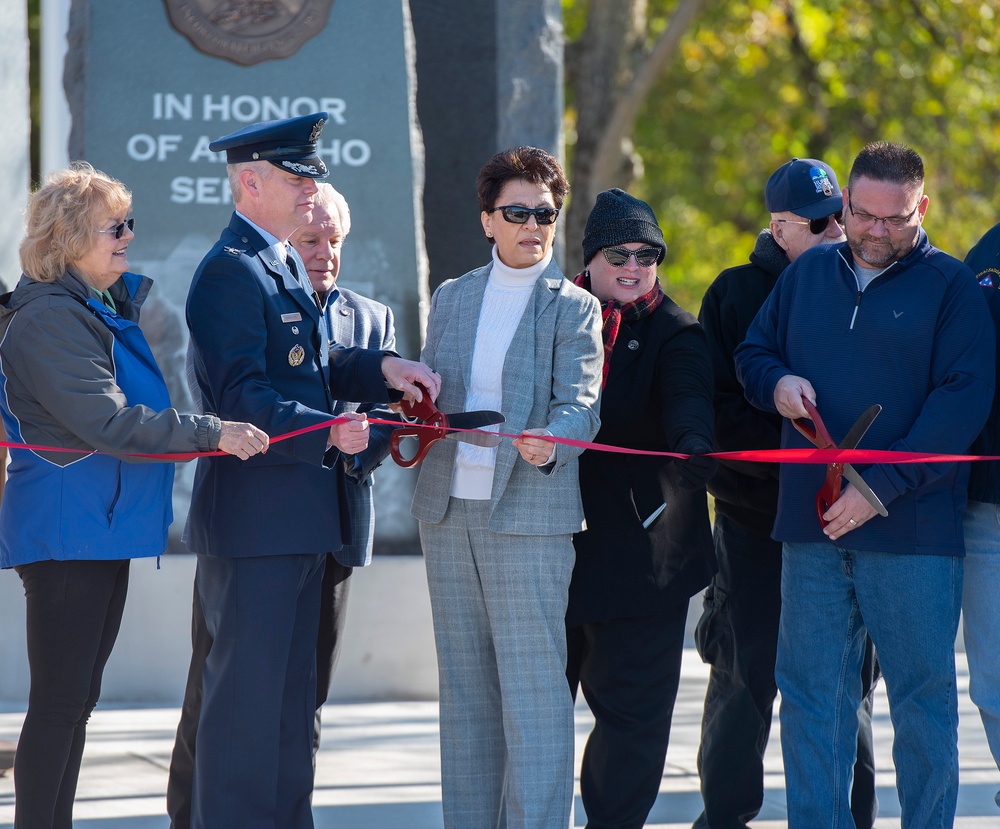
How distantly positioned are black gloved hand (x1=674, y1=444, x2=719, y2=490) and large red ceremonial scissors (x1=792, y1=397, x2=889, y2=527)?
0.28 m

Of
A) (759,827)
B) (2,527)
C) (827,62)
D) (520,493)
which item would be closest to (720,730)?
(759,827)

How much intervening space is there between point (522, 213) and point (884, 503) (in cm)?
124

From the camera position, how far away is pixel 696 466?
11.7 ft

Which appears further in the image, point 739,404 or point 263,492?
point 739,404

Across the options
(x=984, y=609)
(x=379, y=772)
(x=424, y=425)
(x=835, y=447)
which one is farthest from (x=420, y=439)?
(x=379, y=772)

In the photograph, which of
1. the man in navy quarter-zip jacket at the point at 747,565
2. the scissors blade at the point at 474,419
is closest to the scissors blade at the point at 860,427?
the man in navy quarter-zip jacket at the point at 747,565

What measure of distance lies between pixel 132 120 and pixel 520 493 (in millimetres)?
3358

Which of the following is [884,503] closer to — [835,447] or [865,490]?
[865,490]

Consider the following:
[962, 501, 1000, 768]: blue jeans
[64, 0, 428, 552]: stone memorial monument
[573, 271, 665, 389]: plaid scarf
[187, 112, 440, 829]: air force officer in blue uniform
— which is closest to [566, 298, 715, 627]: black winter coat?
[573, 271, 665, 389]: plaid scarf

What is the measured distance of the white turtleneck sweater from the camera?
141 inches

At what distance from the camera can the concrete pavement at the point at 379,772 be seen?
4.37 meters

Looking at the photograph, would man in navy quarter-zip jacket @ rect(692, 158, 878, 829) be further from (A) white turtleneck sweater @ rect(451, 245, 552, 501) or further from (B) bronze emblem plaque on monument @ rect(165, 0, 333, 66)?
(B) bronze emblem plaque on monument @ rect(165, 0, 333, 66)

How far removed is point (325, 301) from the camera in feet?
13.1

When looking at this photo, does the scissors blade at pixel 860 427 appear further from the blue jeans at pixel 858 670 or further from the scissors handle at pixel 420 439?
the scissors handle at pixel 420 439
